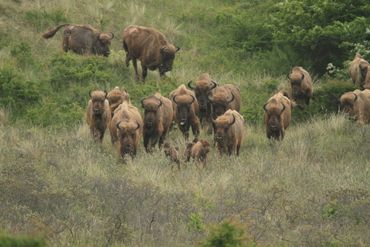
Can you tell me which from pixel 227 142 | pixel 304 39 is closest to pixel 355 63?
pixel 304 39

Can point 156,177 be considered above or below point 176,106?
above

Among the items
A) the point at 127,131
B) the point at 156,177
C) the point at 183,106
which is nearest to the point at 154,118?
the point at 183,106

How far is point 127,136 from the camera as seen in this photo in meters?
18.5

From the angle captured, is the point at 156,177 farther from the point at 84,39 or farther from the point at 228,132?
Answer: the point at 84,39

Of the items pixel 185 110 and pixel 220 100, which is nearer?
pixel 185 110

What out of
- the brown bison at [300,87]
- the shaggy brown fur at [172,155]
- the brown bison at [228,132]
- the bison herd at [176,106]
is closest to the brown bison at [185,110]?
the bison herd at [176,106]

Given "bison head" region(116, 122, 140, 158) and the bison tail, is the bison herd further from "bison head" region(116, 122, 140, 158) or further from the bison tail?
the bison tail

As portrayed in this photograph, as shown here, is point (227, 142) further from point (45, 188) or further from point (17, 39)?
point (17, 39)

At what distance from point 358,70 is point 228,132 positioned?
23.8ft

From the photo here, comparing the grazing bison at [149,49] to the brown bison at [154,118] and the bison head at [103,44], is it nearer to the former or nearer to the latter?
the bison head at [103,44]

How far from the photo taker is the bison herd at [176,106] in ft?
62.6

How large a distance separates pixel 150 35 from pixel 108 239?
14.6 metres

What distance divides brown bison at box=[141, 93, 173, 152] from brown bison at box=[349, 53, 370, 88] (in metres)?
6.78

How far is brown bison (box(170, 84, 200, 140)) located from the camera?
21.0 meters
